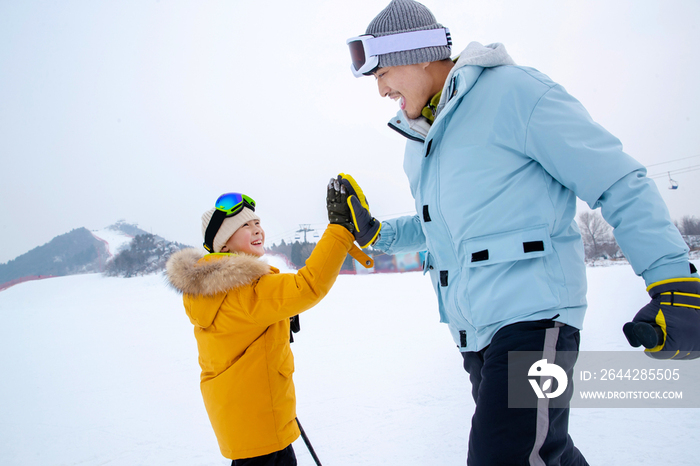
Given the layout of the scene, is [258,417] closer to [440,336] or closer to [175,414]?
[175,414]

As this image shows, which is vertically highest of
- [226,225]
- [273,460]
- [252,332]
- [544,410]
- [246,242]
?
[226,225]

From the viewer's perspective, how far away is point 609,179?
3.69 feet

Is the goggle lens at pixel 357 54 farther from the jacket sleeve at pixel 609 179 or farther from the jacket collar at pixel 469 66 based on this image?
the jacket sleeve at pixel 609 179

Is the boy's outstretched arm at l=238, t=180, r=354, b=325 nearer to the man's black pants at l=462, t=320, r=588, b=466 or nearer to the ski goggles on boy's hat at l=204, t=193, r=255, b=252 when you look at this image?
the ski goggles on boy's hat at l=204, t=193, r=255, b=252

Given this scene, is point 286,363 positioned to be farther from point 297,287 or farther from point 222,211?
point 222,211

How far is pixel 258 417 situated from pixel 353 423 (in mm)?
1861

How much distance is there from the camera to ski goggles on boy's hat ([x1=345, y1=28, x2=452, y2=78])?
1.58 metres

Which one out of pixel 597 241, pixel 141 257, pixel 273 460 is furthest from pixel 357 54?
pixel 141 257

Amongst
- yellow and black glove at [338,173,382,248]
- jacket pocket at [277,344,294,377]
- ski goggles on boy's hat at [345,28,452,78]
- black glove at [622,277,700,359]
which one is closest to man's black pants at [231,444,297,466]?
jacket pocket at [277,344,294,377]

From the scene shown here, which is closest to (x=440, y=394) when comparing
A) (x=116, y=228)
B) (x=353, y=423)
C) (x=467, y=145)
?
(x=353, y=423)

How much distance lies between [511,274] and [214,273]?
1330mm

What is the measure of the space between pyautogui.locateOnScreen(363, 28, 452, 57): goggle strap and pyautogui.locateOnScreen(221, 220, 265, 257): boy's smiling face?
121cm

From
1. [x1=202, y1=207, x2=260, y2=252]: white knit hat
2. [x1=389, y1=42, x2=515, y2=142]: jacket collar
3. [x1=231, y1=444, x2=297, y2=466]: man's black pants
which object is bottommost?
[x1=231, y1=444, x2=297, y2=466]: man's black pants

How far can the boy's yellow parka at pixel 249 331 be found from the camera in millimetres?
1777
